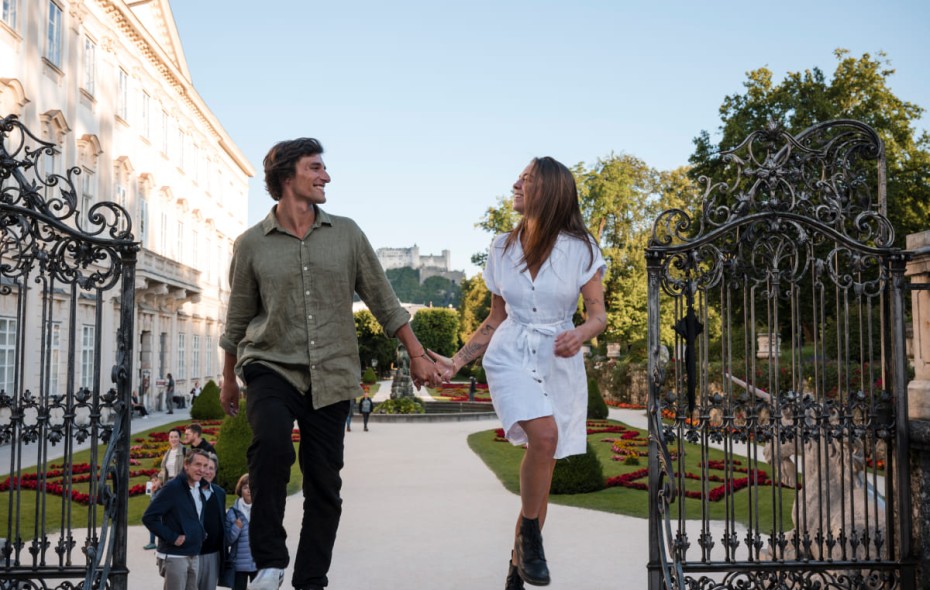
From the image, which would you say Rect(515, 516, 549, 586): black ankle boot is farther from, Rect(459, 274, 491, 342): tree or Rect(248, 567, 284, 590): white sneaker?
Rect(459, 274, 491, 342): tree

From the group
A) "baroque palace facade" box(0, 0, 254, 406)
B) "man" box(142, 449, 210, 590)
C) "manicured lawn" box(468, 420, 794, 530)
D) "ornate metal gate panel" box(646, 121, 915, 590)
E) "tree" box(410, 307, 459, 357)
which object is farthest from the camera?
"tree" box(410, 307, 459, 357)

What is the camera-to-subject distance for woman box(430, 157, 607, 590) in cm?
415

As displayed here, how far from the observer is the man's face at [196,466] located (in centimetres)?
611

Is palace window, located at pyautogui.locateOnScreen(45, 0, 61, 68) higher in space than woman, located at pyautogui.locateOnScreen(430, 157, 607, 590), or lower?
higher

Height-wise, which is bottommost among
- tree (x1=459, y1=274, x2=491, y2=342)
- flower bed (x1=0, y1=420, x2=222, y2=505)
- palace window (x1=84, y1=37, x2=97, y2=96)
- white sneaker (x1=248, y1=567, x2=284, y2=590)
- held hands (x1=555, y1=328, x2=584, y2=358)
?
flower bed (x1=0, y1=420, x2=222, y2=505)

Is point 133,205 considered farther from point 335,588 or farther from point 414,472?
point 335,588

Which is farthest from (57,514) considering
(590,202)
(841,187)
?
(590,202)

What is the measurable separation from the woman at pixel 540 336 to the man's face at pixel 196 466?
248 cm

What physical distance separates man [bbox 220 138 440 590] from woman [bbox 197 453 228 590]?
2.01m

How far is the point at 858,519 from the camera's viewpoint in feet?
20.7

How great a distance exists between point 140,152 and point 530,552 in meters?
28.5

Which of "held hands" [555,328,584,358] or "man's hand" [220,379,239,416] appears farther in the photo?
"man's hand" [220,379,239,416]

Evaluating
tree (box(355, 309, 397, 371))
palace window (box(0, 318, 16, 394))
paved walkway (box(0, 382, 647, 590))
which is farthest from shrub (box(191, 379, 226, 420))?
tree (box(355, 309, 397, 371))

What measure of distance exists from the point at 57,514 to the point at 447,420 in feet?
57.6
